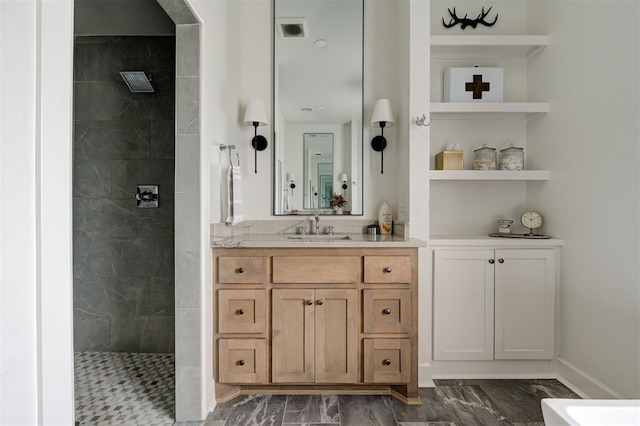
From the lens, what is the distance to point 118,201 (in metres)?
2.59

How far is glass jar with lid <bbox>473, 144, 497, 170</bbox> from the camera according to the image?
247 centimetres

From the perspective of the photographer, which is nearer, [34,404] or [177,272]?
Result: [34,404]

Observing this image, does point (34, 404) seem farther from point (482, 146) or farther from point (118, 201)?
point (482, 146)

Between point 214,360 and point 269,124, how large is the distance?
1707mm

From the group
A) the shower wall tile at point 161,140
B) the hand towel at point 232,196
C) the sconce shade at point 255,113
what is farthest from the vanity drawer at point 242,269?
the shower wall tile at point 161,140

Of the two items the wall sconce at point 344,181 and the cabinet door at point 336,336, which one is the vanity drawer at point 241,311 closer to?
the cabinet door at point 336,336

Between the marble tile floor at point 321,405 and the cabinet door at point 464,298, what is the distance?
247 mm

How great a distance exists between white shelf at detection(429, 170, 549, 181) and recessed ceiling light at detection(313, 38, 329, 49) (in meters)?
1.29

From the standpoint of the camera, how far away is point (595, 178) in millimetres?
1979

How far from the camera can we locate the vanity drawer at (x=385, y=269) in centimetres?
195

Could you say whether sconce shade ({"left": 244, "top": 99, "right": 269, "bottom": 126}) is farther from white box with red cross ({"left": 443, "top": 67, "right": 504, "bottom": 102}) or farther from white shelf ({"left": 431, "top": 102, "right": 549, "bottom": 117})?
white box with red cross ({"left": 443, "top": 67, "right": 504, "bottom": 102})

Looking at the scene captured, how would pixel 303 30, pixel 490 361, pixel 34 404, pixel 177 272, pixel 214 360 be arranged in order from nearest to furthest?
pixel 34 404
pixel 177 272
pixel 214 360
pixel 490 361
pixel 303 30

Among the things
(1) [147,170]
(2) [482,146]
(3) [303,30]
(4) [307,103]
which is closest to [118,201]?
(1) [147,170]

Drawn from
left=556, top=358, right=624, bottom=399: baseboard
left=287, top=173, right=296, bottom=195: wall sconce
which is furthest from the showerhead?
left=556, top=358, right=624, bottom=399: baseboard
